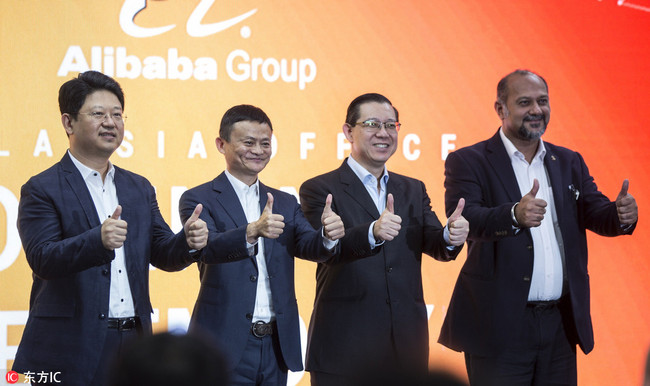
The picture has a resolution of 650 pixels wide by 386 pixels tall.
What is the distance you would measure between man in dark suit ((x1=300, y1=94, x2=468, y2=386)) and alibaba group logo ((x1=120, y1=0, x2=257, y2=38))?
1362mm

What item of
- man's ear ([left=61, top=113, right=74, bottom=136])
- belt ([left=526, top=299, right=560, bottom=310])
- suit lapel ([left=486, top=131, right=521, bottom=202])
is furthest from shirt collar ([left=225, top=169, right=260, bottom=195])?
belt ([left=526, top=299, right=560, bottom=310])

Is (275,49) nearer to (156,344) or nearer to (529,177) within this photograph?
(529,177)

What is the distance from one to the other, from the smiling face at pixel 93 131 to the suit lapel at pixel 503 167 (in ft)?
5.24

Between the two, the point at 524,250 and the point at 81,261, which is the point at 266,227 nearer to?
the point at 81,261

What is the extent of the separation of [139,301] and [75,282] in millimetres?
244

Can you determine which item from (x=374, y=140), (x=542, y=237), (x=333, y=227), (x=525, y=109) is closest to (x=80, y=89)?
(x=333, y=227)

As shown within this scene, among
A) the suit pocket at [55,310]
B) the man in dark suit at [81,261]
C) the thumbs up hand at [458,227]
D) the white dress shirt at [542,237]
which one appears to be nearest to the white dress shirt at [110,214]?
the man in dark suit at [81,261]

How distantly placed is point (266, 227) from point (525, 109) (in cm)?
136

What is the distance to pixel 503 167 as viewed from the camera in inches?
139

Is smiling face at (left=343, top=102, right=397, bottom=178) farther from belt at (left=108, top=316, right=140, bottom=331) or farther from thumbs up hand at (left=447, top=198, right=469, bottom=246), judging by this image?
belt at (left=108, top=316, right=140, bottom=331)

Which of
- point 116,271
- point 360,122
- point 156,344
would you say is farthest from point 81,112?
point 156,344

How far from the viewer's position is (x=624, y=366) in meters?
4.96

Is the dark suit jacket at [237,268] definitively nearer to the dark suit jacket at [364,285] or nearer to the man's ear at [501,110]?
the dark suit jacket at [364,285]

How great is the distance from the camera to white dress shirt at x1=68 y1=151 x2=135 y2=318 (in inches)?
119
